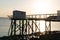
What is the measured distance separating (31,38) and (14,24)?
278cm

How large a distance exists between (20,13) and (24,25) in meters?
1.97

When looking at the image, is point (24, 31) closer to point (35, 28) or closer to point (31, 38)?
point (31, 38)

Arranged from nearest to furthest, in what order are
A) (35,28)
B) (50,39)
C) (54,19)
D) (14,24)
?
(50,39) < (54,19) < (14,24) < (35,28)

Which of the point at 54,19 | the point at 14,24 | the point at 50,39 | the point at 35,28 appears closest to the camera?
the point at 50,39

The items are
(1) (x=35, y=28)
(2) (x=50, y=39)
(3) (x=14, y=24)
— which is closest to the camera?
(2) (x=50, y=39)

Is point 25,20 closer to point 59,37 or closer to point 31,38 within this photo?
point 31,38

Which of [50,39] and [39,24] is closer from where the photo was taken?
[50,39]

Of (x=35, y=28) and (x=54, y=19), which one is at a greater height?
(x=54, y=19)

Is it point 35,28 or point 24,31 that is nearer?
point 24,31

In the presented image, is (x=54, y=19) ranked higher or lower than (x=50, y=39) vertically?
higher

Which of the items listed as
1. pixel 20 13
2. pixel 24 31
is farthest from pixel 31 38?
pixel 20 13

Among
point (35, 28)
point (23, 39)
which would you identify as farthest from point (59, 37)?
point (35, 28)

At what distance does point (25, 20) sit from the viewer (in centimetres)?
2808

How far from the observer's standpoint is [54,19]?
26625mm
